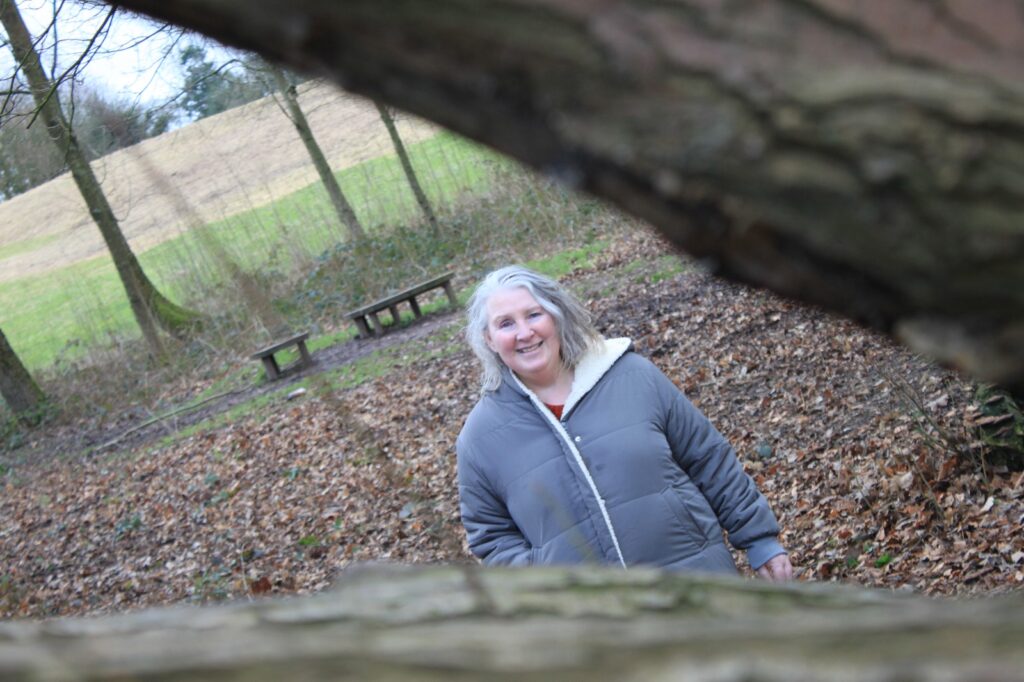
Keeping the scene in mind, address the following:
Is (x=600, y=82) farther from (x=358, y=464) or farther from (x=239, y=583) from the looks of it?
(x=358, y=464)

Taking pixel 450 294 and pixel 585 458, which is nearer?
pixel 585 458

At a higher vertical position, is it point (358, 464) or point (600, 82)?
point (600, 82)

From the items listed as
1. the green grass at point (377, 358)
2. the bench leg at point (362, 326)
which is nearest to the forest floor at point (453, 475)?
the green grass at point (377, 358)

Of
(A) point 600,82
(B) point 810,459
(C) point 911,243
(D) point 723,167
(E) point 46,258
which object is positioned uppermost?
(E) point 46,258

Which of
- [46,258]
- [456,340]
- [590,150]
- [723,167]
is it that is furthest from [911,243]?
[46,258]

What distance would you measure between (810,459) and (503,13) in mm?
6258

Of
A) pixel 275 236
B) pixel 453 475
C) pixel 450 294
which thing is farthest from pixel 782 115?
pixel 275 236

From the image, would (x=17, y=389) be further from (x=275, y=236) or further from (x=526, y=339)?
(x=526, y=339)

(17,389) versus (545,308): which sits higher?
(17,389)

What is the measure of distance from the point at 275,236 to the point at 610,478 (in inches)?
721

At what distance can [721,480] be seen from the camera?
12.9 ft

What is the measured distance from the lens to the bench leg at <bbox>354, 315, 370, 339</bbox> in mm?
15875

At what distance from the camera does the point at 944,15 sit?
879 millimetres

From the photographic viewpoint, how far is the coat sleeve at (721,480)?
3889mm
